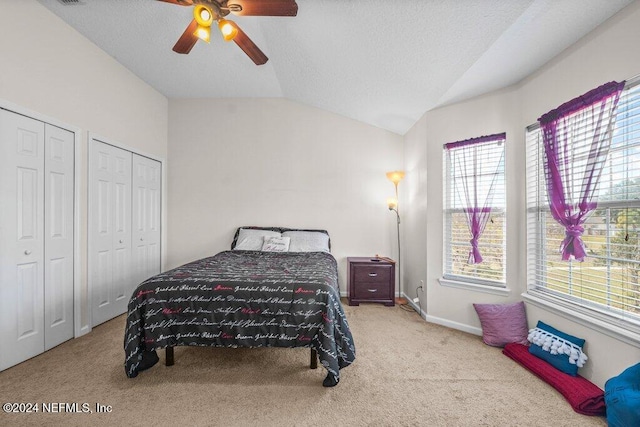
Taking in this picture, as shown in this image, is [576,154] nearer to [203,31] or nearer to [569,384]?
[569,384]

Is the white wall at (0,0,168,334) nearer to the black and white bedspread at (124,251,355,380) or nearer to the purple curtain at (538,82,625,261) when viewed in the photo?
the black and white bedspread at (124,251,355,380)

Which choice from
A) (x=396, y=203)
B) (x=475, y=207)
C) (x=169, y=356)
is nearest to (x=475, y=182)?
(x=475, y=207)

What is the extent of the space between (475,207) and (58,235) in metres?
3.88

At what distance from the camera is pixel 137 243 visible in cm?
330

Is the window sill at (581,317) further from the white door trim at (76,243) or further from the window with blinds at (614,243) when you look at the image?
the white door trim at (76,243)

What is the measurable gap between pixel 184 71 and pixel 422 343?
3975 mm

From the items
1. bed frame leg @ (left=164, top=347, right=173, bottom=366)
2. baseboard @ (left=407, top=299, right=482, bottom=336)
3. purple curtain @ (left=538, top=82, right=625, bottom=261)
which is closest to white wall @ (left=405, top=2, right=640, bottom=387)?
baseboard @ (left=407, top=299, right=482, bottom=336)

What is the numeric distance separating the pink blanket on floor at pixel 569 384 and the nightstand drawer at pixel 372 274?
4.70 feet

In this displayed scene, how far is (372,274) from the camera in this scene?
335 cm

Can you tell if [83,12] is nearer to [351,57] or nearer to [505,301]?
[351,57]

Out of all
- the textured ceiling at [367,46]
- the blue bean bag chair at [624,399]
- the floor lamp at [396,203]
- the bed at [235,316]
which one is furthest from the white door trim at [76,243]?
the blue bean bag chair at [624,399]

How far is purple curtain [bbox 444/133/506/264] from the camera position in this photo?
257 centimetres

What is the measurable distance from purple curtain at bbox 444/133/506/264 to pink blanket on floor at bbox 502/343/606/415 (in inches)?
34.0

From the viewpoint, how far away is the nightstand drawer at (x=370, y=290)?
131 inches
